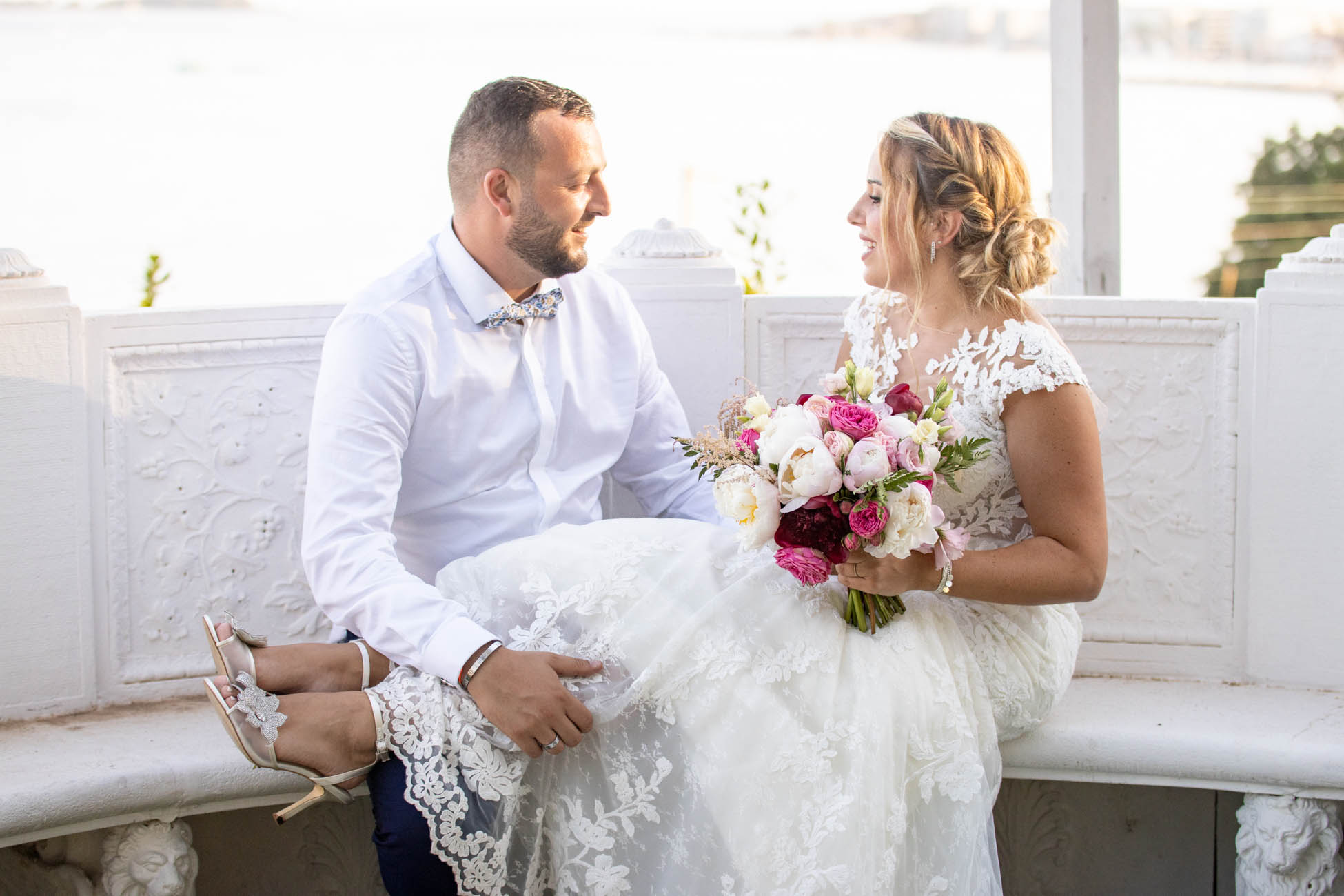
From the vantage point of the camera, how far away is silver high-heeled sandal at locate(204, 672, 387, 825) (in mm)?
1937

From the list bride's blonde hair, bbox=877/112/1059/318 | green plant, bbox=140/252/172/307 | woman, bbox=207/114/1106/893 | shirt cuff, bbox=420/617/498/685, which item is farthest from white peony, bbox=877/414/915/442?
green plant, bbox=140/252/172/307

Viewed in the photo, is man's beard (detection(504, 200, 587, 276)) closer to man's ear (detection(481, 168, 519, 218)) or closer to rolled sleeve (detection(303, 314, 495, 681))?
man's ear (detection(481, 168, 519, 218))

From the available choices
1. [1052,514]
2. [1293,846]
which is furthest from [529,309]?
[1293,846]

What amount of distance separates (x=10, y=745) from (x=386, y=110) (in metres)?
5.77

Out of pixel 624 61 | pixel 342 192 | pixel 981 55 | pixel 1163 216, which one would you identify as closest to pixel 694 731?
pixel 1163 216

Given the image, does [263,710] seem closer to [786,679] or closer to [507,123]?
[786,679]

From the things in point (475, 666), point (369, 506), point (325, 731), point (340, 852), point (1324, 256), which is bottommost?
point (340, 852)

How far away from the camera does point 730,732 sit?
1921 mm

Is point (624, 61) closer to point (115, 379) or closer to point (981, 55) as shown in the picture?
point (981, 55)

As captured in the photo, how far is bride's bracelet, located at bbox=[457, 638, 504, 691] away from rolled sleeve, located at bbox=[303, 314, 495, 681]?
1 centimetres

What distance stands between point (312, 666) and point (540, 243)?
900mm

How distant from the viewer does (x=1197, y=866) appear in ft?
8.84

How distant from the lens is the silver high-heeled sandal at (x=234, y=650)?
2.05 m

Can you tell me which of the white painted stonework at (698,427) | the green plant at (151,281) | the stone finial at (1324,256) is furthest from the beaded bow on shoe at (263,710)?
the stone finial at (1324,256)
